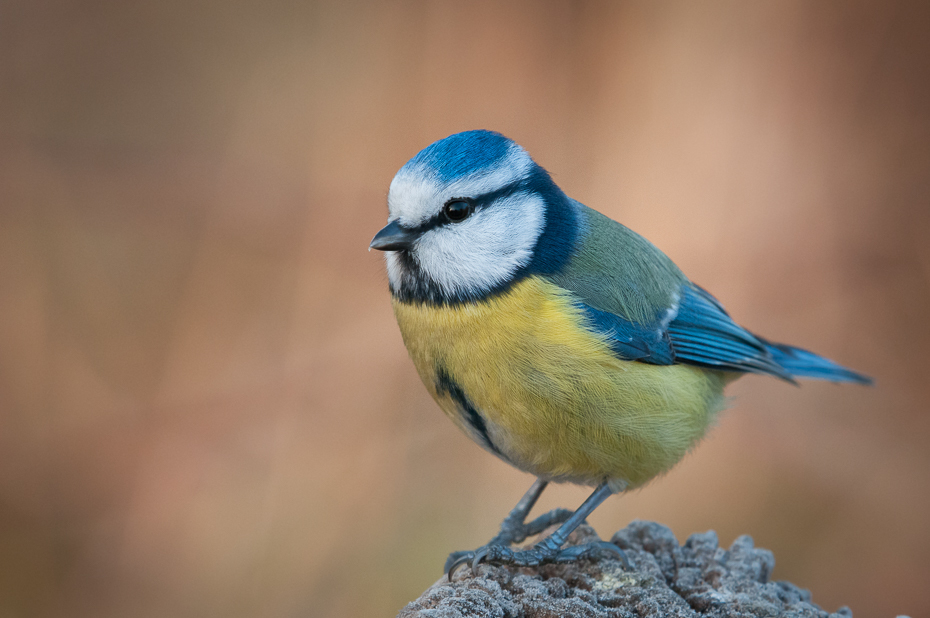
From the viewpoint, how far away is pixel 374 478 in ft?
10.8

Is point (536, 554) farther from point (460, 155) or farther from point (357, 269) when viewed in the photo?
point (357, 269)

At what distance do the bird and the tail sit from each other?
1.91 ft

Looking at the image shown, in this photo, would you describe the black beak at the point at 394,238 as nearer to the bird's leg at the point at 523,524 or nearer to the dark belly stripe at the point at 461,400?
the dark belly stripe at the point at 461,400

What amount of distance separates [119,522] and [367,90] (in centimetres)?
205

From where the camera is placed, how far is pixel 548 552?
6.70 feet

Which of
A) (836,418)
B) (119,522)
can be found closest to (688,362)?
(836,418)

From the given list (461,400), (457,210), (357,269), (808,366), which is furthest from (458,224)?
(357,269)

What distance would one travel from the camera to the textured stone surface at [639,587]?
1.74 metres

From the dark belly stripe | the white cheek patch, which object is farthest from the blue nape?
the dark belly stripe

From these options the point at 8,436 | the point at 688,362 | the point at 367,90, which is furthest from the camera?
the point at 367,90

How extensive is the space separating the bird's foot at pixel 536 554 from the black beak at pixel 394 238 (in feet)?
2.46

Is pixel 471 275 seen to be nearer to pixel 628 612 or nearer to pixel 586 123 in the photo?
pixel 628 612

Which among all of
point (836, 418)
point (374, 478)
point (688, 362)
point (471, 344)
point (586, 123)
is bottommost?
point (374, 478)

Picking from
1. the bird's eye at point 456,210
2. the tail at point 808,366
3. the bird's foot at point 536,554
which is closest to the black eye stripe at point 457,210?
the bird's eye at point 456,210
